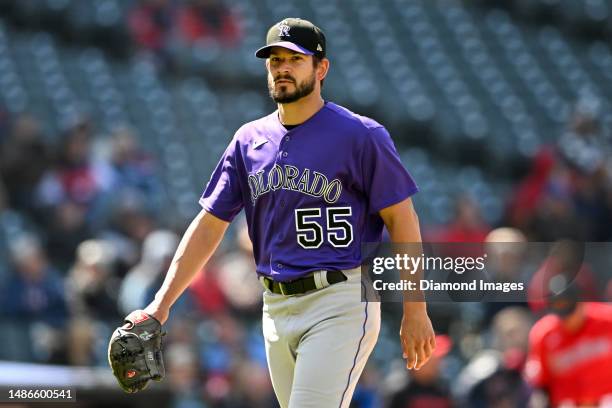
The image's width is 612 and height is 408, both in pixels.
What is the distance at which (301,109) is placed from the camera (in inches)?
171

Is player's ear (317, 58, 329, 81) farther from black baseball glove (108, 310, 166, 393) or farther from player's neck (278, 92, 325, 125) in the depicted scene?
black baseball glove (108, 310, 166, 393)

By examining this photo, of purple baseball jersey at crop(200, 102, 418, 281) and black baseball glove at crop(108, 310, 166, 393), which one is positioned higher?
purple baseball jersey at crop(200, 102, 418, 281)

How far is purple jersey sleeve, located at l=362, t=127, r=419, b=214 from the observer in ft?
13.8

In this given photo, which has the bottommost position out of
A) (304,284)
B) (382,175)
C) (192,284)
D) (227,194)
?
(192,284)

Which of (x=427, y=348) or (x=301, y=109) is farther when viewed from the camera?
(x=301, y=109)

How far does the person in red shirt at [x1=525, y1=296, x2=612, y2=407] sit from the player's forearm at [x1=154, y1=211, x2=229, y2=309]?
257 cm

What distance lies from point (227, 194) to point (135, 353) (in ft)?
2.27

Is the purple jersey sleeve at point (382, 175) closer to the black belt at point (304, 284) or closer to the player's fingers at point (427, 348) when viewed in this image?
the black belt at point (304, 284)

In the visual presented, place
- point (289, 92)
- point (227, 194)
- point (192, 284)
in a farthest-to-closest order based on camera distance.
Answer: point (192, 284) < point (227, 194) < point (289, 92)

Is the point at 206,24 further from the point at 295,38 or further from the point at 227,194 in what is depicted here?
the point at 295,38

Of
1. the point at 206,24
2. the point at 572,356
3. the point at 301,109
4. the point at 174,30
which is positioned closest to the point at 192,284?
the point at 572,356

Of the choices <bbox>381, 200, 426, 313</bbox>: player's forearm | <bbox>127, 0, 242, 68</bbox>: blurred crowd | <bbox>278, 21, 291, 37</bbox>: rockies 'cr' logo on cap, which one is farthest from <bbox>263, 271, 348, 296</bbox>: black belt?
<bbox>127, 0, 242, 68</bbox>: blurred crowd

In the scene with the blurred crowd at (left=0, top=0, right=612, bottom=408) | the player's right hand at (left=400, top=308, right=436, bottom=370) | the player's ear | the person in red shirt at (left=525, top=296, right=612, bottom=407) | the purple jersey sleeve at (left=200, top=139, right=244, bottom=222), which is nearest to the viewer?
the player's right hand at (left=400, top=308, right=436, bottom=370)

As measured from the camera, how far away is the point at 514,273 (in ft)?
24.3
